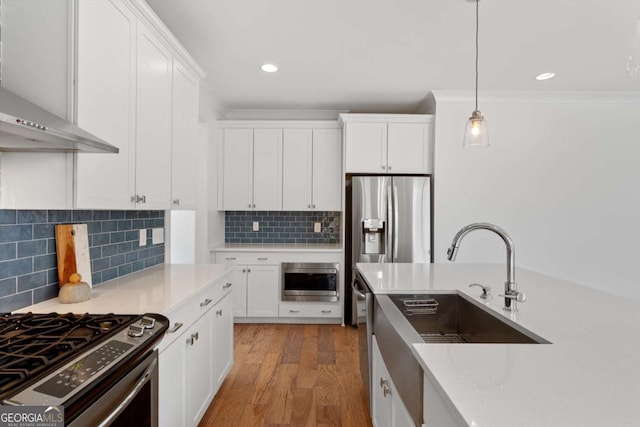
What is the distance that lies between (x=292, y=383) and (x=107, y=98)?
7.20 ft

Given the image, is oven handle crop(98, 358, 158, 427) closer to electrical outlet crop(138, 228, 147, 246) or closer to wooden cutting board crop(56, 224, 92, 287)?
wooden cutting board crop(56, 224, 92, 287)

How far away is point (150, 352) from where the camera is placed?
1220mm

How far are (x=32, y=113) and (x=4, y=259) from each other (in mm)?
700

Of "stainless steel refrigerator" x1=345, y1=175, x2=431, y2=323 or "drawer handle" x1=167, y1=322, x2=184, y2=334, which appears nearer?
"drawer handle" x1=167, y1=322, x2=184, y2=334

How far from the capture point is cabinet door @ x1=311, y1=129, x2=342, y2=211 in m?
4.00

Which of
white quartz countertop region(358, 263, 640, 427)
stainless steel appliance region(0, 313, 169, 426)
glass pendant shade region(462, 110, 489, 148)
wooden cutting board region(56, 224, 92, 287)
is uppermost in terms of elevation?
glass pendant shade region(462, 110, 489, 148)

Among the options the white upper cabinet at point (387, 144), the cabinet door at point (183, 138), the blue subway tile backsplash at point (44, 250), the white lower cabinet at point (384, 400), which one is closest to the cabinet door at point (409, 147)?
the white upper cabinet at point (387, 144)

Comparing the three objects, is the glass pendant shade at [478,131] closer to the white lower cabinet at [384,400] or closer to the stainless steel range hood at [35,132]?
the white lower cabinet at [384,400]

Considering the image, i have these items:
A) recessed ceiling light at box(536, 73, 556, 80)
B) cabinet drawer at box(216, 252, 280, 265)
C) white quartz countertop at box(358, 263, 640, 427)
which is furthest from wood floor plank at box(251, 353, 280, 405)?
recessed ceiling light at box(536, 73, 556, 80)

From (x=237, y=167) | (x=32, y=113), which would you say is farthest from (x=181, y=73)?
(x=237, y=167)

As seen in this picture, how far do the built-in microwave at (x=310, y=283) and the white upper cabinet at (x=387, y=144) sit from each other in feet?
3.88

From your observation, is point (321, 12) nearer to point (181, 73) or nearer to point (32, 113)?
point (181, 73)

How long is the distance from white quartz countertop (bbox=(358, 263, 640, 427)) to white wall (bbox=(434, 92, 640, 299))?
2.32 meters

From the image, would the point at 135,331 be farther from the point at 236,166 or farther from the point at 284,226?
the point at 284,226
